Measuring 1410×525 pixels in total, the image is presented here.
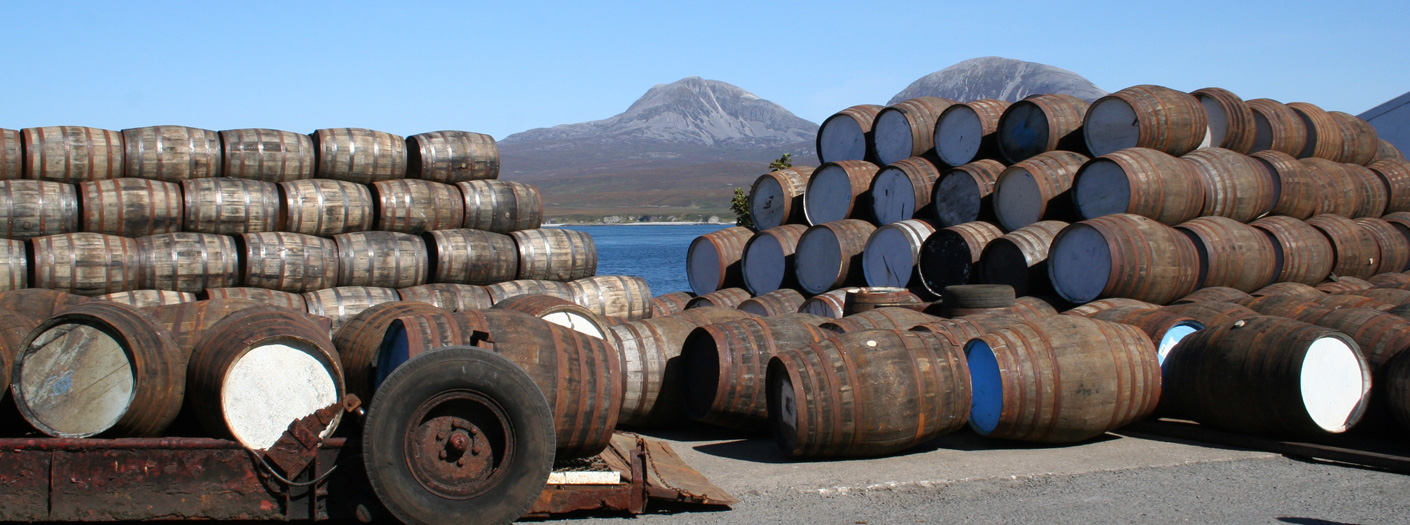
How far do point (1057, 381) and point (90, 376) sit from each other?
615 cm

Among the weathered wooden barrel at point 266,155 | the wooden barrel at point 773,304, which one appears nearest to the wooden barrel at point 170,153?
the weathered wooden barrel at point 266,155

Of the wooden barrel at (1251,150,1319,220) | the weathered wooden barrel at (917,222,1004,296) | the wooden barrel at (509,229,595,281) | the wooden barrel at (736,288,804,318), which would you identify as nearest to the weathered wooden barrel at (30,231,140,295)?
the wooden barrel at (509,229,595,281)

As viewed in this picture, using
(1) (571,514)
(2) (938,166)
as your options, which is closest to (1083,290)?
(2) (938,166)

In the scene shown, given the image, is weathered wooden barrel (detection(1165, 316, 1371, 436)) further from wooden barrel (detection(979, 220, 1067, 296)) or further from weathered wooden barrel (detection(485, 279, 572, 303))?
weathered wooden barrel (detection(485, 279, 572, 303))

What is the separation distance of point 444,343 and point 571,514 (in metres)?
1.31

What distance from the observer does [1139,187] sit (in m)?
11.6

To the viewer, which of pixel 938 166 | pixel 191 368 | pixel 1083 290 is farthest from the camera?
pixel 938 166

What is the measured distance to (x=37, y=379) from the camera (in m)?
5.66

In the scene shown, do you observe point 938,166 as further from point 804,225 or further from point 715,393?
point 715,393

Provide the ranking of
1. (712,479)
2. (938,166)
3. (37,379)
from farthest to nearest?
1. (938,166)
2. (712,479)
3. (37,379)

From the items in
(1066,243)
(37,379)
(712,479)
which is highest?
(1066,243)

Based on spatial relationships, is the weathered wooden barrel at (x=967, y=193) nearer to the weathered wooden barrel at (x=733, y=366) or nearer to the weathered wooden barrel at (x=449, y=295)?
the weathered wooden barrel at (x=733, y=366)

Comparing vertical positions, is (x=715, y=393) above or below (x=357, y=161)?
below

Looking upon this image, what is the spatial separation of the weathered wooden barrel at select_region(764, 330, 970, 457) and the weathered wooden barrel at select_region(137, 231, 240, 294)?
20.1 ft
